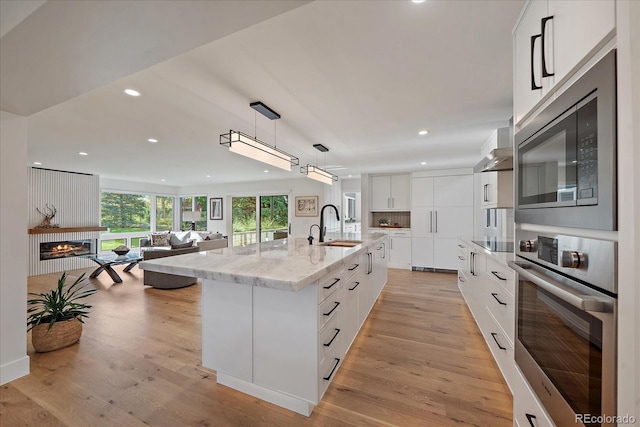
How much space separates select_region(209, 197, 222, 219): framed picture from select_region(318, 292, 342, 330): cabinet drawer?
8163mm

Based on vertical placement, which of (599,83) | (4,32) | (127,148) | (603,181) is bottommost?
(603,181)

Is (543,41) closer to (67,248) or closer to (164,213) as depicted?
(67,248)

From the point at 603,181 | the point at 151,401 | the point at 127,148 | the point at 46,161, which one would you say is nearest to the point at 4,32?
the point at 151,401

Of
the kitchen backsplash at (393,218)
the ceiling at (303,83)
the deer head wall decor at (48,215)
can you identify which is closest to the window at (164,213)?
the deer head wall decor at (48,215)

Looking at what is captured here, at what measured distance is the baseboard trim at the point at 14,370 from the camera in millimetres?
1895

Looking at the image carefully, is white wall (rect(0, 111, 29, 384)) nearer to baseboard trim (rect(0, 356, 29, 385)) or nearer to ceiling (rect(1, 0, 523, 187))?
baseboard trim (rect(0, 356, 29, 385))

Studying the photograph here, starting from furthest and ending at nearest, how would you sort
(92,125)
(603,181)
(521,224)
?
1. (92,125)
2. (521,224)
3. (603,181)

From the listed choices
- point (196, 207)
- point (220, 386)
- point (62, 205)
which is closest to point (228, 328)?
point (220, 386)

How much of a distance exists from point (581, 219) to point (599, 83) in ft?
1.10

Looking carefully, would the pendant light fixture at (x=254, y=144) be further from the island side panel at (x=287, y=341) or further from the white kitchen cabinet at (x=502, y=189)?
the white kitchen cabinet at (x=502, y=189)

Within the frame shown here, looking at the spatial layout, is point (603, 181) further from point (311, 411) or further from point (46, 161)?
point (46, 161)

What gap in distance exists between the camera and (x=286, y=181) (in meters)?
8.09

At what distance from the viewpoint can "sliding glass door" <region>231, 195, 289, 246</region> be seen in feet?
27.6

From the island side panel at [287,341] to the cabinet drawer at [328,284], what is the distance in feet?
0.17
